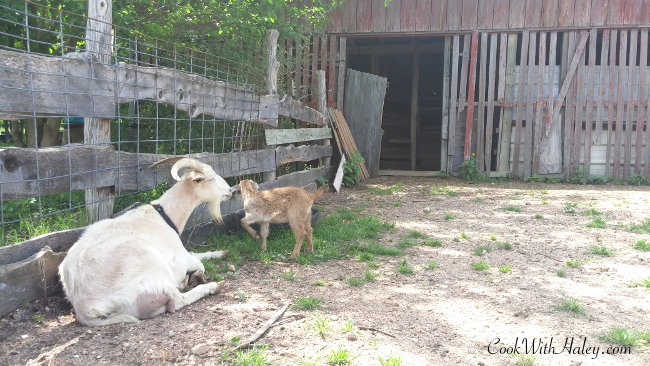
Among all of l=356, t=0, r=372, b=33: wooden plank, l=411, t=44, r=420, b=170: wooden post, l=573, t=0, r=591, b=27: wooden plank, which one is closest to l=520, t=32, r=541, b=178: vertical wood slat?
l=573, t=0, r=591, b=27: wooden plank

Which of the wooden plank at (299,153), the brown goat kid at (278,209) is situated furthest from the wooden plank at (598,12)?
the brown goat kid at (278,209)

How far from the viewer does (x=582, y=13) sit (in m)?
11.1

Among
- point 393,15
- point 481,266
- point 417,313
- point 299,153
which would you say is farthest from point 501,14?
point 417,313

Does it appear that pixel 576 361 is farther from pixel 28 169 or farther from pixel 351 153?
pixel 351 153

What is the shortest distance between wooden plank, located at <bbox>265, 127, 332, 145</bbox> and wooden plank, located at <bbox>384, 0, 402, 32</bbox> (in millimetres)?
3138

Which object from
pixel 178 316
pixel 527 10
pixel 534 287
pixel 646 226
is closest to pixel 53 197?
pixel 178 316

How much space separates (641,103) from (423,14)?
17.8 feet

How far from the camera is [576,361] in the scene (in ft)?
9.59

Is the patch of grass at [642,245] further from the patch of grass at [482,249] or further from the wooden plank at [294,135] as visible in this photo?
the wooden plank at [294,135]

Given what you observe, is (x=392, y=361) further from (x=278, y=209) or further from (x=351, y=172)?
(x=351, y=172)

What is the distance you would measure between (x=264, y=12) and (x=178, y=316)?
19.6 feet

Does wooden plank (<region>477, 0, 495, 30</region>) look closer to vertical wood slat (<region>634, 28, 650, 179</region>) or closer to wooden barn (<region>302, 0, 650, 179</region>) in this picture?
wooden barn (<region>302, 0, 650, 179</region>)

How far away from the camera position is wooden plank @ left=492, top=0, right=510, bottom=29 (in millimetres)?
11391

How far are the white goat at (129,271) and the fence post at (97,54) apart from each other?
1.37 feet
